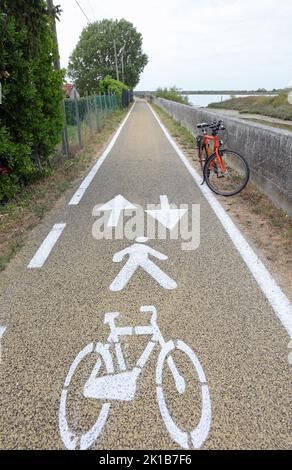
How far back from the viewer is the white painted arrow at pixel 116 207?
5.14m

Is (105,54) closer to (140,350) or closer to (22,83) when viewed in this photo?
(22,83)

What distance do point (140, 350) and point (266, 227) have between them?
9.54 ft

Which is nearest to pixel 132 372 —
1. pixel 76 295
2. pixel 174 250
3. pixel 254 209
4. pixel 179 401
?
pixel 179 401

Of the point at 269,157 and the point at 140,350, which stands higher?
the point at 269,157

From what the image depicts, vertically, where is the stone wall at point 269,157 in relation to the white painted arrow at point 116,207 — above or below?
above

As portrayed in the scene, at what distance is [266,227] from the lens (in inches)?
184

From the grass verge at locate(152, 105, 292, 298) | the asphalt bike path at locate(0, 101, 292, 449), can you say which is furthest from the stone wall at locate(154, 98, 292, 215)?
the asphalt bike path at locate(0, 101, 292, 449)

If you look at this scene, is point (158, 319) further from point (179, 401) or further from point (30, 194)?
point (30, 194)

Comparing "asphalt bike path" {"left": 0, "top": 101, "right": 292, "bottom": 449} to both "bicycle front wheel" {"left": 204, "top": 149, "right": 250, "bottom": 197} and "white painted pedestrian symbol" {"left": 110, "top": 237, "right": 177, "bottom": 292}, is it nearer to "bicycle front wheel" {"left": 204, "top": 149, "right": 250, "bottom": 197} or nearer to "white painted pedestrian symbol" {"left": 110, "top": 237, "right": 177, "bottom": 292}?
"white painted pedestrian symbol" {"left": 110, "top": 237, "right": 177, "bottom": 292}

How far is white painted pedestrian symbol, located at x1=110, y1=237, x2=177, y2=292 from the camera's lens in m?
3.45

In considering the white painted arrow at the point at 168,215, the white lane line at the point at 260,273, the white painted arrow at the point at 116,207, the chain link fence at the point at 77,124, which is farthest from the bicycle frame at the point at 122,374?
the chain link fence at the point at 77,124

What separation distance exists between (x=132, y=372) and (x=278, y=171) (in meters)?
3.99

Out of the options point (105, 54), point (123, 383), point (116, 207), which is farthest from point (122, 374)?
point (105, 54)
